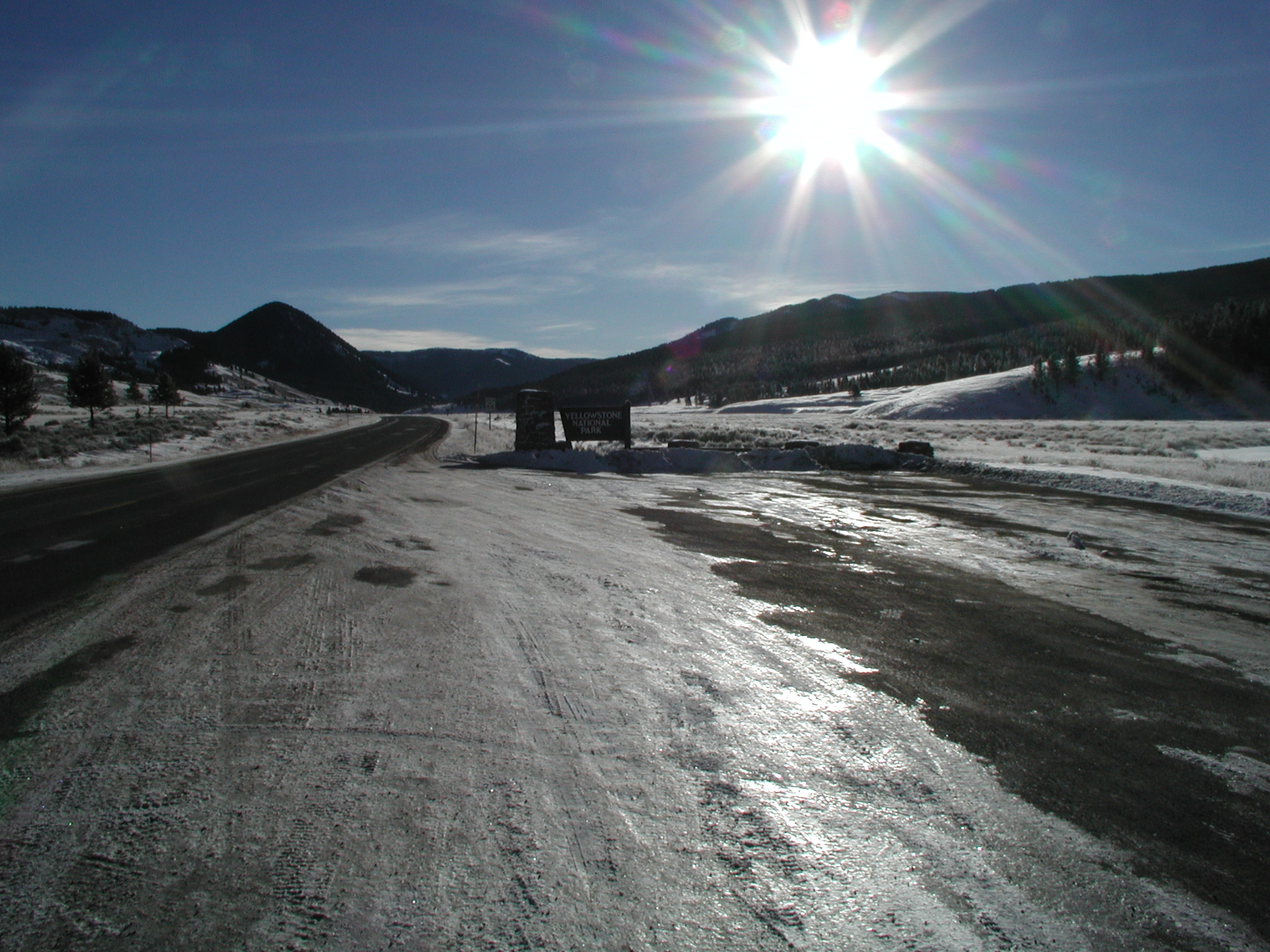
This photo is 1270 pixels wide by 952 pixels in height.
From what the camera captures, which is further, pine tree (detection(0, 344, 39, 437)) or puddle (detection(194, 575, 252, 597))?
pine tree (detection(0, 344, 39, 437))

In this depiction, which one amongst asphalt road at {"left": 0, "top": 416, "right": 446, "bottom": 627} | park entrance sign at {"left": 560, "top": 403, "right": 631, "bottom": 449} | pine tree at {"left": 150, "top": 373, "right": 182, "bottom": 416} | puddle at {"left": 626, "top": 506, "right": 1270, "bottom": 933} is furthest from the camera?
pine tree at {"left": 150, "top": 373, "right": 182, "bottom": 416}

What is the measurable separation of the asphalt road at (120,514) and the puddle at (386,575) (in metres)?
2.38

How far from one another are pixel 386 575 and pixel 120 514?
6.73m

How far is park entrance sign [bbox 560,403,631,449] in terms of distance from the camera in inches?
882

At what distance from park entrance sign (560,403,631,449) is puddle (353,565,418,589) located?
15751mm

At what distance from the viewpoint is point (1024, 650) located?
4766mm

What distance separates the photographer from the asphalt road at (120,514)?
6.33 meters

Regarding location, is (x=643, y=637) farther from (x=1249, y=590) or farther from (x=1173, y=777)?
(x=1249, y=590)

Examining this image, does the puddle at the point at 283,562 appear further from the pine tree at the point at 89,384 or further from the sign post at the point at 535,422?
the pine tree at the point at 89,384

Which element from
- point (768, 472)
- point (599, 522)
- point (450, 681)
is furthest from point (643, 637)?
point (768, 472)

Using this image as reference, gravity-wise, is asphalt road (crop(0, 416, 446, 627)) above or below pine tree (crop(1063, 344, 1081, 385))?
below

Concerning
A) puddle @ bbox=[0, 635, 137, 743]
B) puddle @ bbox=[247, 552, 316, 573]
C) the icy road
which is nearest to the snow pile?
puddle @ bbox=[247, 552, 316, 573]

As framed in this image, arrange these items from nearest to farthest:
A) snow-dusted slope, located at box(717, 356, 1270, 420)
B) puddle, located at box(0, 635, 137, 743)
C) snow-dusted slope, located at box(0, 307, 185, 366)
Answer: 1. puddle, located at box(0, 635, 137, 743)
2. snow-dusted slope, located at box(717, 356, 1270, 420)
3. snow-dusted slope, located at box(0, 307, 185, 366)

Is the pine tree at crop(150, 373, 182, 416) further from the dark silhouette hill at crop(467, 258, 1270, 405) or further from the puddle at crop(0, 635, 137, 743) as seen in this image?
the puddle at crop(0, 635, 137, 743)
